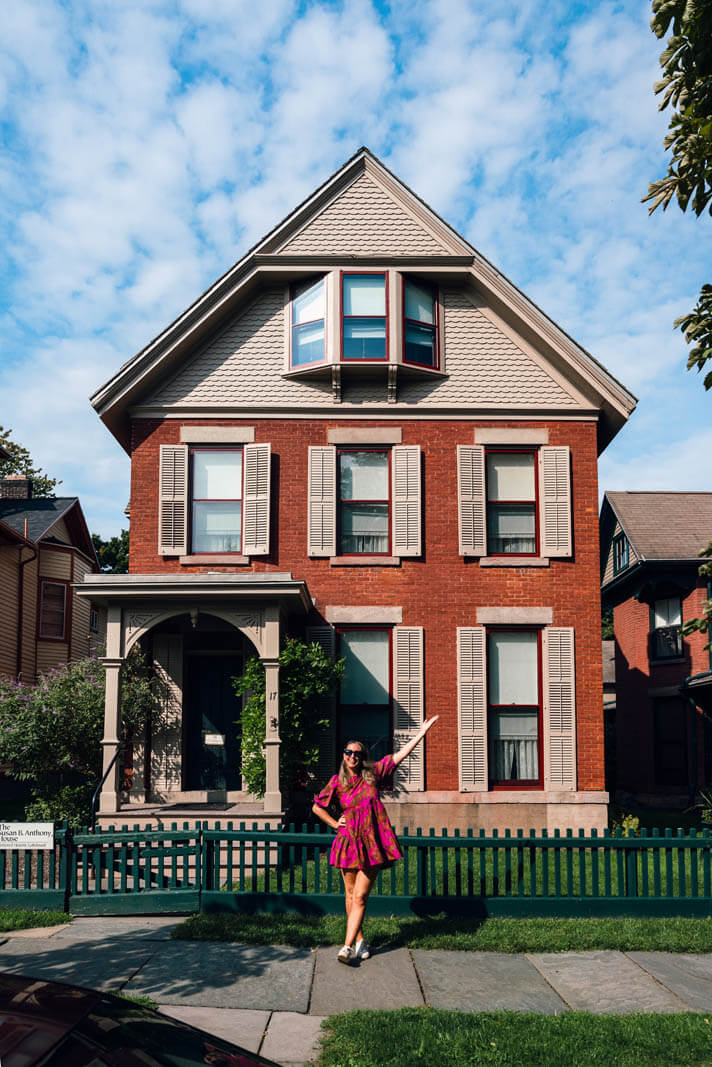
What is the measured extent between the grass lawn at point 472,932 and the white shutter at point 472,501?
23.6ft

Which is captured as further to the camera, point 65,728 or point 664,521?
point 664,521

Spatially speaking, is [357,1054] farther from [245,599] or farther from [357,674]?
[357,674]

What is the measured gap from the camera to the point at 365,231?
53.9 ft

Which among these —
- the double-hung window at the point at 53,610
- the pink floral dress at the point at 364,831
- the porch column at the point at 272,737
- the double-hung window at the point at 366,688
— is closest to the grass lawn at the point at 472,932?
the pink floral dress at the point at 364,831

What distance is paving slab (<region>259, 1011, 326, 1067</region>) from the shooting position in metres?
6.11

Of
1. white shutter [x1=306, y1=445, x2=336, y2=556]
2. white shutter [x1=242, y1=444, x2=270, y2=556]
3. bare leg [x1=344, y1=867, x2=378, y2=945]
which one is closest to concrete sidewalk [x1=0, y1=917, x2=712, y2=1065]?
bare leg [x1=344, y1=867, x2=378, y2=945]

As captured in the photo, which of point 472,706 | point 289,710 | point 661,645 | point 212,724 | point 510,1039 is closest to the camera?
point 510,1039

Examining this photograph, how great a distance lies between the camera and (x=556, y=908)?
9.73 m

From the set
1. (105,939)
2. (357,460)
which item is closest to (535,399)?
(357,460)

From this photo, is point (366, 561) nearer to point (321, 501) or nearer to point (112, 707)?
point (321, 501)

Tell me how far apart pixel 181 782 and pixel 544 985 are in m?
8.64

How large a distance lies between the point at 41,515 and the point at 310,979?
77.7 ft

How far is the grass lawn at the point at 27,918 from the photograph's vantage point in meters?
9.30

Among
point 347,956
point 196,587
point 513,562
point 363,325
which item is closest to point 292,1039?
point 347,956
